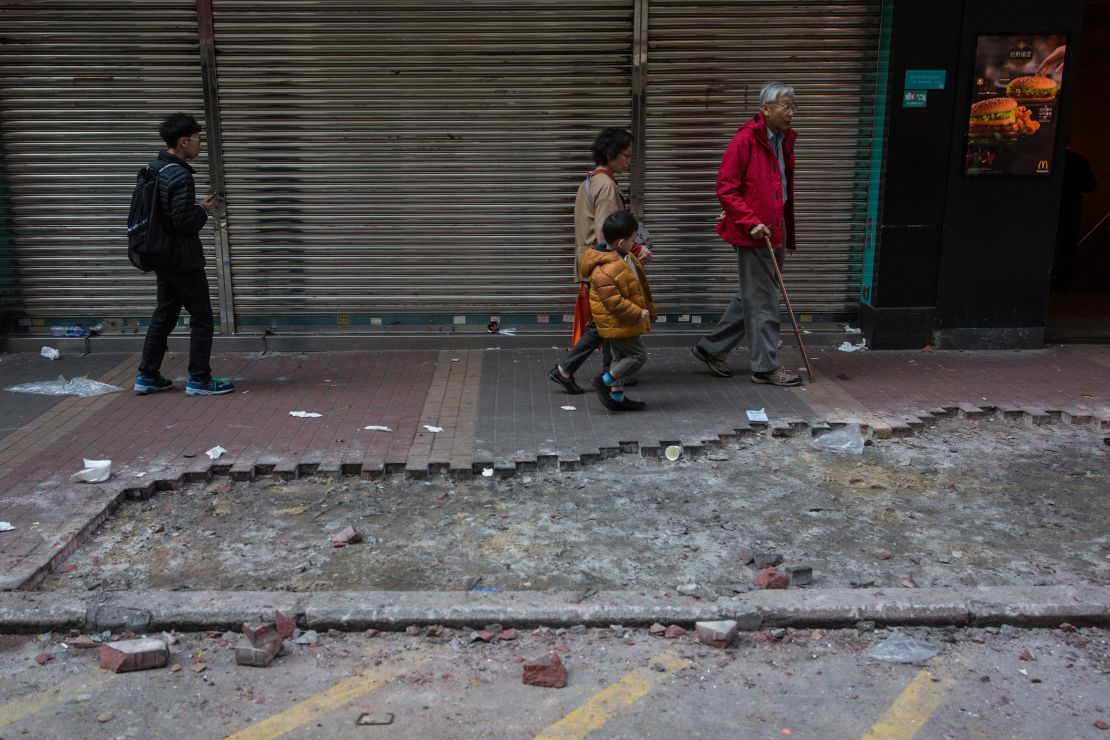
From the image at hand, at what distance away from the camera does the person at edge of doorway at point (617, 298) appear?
20.1 feet

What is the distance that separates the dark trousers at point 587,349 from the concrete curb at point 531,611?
2927mm

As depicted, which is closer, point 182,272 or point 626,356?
point 626,356

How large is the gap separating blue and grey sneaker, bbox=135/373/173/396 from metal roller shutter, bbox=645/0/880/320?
4.17 metres

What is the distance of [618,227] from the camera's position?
242 inches

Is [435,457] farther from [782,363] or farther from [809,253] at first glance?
[809,253]

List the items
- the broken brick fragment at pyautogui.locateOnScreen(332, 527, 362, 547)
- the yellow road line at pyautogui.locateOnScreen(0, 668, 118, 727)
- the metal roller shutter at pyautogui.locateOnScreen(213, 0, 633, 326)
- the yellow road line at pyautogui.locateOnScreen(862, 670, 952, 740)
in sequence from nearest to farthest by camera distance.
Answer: the yellow road line at pyautogui.locateOnScreen(862, 670, 952, 740) < the yellow road line at pyautogui.locateOnScreen(0, 668, 118, 727) < the broken brick fragment at pyautogui.locateOnScreen(332, 527, 362, 547) < the metal roller shutter at pyautogui.locateOnScreen(213, 0, 633, 326)

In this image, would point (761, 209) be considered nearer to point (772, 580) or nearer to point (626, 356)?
point (626, 356)

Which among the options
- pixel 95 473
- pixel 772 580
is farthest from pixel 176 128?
pixel 772 580

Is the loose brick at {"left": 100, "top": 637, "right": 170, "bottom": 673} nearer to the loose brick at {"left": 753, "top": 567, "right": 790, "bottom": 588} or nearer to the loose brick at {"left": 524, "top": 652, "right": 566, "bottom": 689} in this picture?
the loose brick at {"left": 524, "top": 652, "right": 566, "bottom": 689}

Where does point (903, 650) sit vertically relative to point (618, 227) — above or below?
below

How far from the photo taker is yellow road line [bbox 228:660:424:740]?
3.14m

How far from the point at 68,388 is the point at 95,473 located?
7.70 feet

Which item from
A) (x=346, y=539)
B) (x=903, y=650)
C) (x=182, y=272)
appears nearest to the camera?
(x=903, y=650)

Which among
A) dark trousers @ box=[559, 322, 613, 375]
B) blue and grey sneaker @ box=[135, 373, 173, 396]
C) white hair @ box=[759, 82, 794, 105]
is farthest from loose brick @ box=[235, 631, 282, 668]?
white hair @ box=[759, 82, 794, 105]
